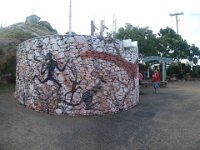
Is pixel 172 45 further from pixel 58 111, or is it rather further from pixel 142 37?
pixel 58 111

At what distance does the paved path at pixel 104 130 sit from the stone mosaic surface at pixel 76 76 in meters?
0.46

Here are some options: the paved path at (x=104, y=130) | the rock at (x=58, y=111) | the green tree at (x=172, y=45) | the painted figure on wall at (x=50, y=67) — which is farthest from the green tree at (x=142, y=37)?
the rock at (x=58, y=111)

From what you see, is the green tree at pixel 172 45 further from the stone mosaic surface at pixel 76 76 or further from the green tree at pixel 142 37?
the stone mosaic surface at pixel 76 76

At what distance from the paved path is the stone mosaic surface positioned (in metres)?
0.46

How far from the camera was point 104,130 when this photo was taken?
27.8 feet

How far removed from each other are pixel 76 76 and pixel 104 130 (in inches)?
97.9

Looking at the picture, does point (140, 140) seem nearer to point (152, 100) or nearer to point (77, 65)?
point (77, 65)

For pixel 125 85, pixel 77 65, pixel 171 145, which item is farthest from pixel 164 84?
pixel 171 145

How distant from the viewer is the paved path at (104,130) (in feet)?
23.7

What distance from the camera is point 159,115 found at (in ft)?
33.4

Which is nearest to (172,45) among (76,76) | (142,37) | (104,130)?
(142,37)

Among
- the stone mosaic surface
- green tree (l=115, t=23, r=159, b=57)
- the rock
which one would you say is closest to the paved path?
the rock

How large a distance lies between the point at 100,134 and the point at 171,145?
225 centimetres

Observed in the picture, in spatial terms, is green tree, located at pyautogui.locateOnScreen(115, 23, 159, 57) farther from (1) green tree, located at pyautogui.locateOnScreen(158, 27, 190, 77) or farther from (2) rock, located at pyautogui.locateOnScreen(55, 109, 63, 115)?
(2) rock, located at pyautogui.locateOnScreen(55, 109, 63, 115)
